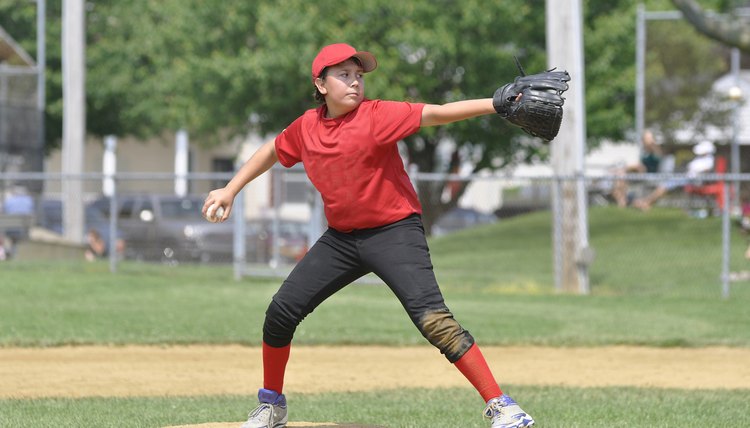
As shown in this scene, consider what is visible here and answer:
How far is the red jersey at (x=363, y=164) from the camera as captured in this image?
5.66 meters

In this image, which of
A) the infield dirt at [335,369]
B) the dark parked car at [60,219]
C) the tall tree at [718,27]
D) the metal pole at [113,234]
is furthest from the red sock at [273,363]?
the dark parked car at [60,219]

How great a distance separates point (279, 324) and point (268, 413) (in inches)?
18.9

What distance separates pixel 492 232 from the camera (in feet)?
73.5

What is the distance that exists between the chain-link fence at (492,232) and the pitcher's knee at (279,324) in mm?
9318

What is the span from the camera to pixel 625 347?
11.3 metres

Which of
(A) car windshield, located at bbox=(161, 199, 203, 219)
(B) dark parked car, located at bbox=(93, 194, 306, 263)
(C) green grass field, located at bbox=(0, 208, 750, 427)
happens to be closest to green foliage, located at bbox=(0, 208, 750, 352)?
(C) green grass field, located at bbox=(0, 208, 750, 427)

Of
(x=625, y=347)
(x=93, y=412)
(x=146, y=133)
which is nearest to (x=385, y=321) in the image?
(x=625, y=347)

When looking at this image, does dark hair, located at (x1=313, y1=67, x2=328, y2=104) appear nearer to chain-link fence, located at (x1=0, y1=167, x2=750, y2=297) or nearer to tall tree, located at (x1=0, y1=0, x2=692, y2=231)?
chain-link fence, located at (x1=0, y1=167, x2=750, y2=297)

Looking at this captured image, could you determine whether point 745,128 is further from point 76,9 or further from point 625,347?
point 625,347

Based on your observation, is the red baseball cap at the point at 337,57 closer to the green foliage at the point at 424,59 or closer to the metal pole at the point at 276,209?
the metal pole at the point at 276,209

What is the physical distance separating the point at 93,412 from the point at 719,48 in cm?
2522

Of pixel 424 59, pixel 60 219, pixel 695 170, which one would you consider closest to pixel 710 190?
pixel 695 170

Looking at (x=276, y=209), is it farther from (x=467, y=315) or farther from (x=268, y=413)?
(x=268, y=413)

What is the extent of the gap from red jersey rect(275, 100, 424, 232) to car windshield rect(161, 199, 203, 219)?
14.5 meters
